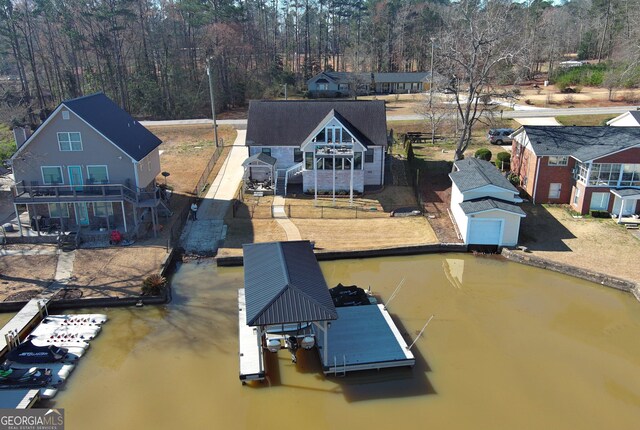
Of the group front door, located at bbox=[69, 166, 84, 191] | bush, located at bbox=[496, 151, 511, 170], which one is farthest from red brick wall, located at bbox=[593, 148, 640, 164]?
front door, located at bbox=[69, 166, 84, 191]

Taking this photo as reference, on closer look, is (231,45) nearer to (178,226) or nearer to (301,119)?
(301,119)

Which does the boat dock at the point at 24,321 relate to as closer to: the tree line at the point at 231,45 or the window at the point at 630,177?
the tree line at the point at 231,45

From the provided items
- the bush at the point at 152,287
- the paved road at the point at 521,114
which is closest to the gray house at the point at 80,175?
the bush at the point at 152,287

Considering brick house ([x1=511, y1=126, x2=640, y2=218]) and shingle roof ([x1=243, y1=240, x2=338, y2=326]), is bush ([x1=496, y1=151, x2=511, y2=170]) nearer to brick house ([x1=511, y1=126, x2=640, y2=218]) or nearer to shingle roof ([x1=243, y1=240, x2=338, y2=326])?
brick house ([x1=511, y1=126, x2=640, y2=218])

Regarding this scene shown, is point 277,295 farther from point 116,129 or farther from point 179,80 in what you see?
point 179,80

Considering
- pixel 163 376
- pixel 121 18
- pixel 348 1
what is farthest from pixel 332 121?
pixel 348 1
